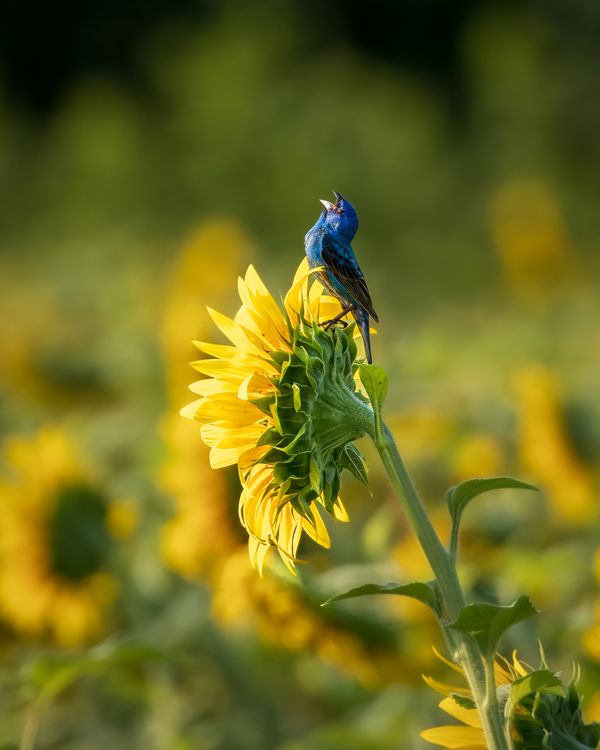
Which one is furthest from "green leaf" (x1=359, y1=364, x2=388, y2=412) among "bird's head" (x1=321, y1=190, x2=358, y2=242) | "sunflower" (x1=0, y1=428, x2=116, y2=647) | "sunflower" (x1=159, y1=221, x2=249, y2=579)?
"sunflower" (x1=0, y1=428, x2=116, y2=647)

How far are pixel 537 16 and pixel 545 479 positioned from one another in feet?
20.4

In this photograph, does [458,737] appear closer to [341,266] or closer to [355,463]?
[355,463]

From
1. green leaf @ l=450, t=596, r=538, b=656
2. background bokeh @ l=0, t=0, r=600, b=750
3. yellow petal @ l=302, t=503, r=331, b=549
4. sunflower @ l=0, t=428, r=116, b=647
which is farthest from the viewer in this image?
sunflower @ l=0, t=428, r=116, b=647

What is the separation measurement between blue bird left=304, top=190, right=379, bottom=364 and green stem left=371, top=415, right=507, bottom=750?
10 cm

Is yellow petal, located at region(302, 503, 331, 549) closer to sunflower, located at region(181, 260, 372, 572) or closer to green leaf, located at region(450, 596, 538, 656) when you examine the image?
sunflower, located at region(181, 260, 372, 572)

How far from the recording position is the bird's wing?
0.64 meters

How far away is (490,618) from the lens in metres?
0.51

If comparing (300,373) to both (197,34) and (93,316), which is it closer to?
(93,316)

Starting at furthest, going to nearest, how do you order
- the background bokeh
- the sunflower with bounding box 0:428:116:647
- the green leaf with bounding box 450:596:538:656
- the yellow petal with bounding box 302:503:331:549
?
1. the sunflower with bounding box 0:428:116:647
2. the background bokeh
3. the yellow petal with bounding box 302:503:331:549
4. the green leaf with bounding box 450:596:538:656

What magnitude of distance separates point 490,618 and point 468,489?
69 mm

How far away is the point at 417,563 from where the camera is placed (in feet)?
3.86

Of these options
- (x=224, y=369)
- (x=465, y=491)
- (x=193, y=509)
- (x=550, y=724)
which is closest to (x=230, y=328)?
(x=224, y=369)

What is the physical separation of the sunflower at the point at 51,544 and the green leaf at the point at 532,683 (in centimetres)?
80

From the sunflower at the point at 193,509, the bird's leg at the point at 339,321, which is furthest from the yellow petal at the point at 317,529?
the sunflower at the point at 193,509
